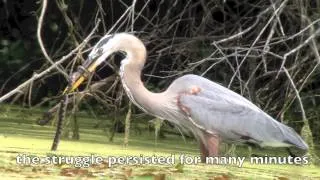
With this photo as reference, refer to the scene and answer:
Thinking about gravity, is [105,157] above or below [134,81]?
below

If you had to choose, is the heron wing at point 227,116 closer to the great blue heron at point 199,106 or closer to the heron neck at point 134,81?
the great blue heron at point 199,106

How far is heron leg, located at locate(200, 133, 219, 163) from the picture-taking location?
4332 millimetres

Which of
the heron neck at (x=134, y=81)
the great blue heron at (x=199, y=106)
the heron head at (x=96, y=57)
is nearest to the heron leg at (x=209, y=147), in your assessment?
the great blue heron at (x=199, y=106)

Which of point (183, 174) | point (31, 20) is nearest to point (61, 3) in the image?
point (183, 174)

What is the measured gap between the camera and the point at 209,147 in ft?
14.3

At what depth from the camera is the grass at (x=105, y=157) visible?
3678 millimetres

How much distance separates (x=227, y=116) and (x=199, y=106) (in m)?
0.16

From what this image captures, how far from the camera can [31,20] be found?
→ 8508 mm

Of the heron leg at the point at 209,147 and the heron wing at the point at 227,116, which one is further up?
the heron wing at the point at 227,116

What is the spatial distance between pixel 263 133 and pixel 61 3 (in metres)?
1.59

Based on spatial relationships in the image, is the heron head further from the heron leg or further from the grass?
the heron leg

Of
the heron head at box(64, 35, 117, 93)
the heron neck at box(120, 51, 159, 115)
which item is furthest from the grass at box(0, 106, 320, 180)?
the heron head at box(64, 35, 117, 93)

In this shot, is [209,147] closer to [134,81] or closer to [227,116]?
[227,116]

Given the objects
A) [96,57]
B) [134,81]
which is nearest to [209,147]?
[134,81]
